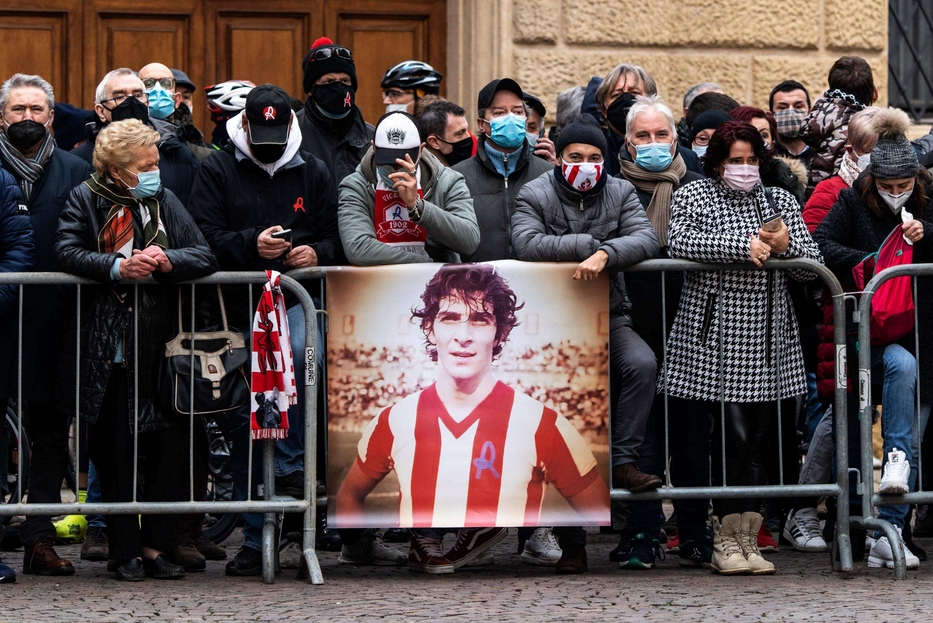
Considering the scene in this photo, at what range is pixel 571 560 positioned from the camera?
24.2 feet

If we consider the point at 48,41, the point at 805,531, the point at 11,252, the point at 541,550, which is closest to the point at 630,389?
the point at 541,550

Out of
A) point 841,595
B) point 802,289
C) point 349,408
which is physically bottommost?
point 841,595

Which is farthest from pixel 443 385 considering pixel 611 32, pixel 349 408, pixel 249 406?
pixel 611 32

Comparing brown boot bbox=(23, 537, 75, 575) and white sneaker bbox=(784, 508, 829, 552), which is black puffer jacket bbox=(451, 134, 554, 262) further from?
brown boot bbox=(23, 537, 75, 575)

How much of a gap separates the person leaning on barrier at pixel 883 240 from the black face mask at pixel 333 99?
94.1 inches

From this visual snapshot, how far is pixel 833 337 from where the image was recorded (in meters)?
7.51

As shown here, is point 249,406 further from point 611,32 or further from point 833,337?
point 611,32

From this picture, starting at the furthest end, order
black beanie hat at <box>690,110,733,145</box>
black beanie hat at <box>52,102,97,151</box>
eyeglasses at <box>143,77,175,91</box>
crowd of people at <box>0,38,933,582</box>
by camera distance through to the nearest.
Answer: black beanie hat at <box>52,102,97,151</box>, eyeglasses at <box>143,77,175,91</box>, black beanie hat at <box>690,110,733,145</box>, crowd of people at <box>0,38,933,582</box>

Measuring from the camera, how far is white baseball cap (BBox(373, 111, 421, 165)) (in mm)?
7270

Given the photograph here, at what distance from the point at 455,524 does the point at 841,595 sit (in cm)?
167

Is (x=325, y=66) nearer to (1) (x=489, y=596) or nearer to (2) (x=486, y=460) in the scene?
(2) (x=486, y=460)

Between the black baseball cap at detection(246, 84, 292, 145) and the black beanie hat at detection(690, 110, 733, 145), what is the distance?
2.35 metres

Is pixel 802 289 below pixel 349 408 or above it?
above

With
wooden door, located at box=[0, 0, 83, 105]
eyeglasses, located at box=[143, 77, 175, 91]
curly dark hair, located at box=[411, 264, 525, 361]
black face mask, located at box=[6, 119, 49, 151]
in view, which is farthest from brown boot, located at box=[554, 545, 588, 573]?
wooden door, located at box=[0, 0, 83, 105]
